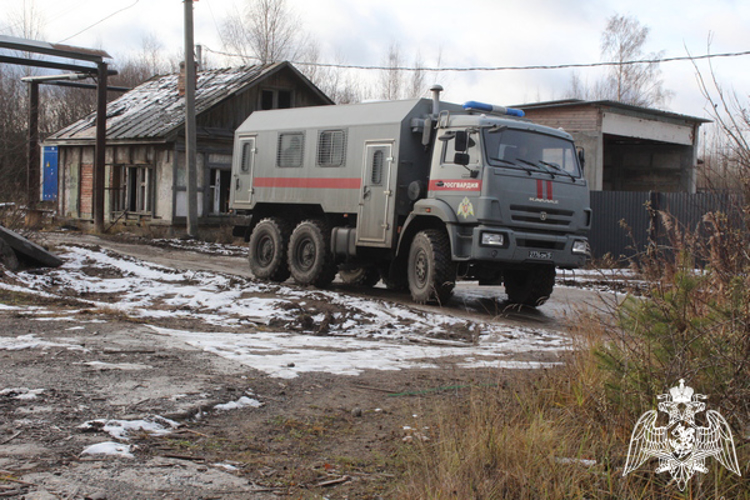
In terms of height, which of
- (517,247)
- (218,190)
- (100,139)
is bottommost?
(517,247)

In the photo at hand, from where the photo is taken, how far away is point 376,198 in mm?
13273

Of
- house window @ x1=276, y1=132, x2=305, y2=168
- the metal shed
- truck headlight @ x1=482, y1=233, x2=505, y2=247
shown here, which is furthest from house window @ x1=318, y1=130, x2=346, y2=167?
the metal shed

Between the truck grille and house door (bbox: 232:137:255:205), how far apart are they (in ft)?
19.4

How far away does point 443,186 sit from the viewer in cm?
1233

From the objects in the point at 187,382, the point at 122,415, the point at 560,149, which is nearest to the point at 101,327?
the point at 187,382

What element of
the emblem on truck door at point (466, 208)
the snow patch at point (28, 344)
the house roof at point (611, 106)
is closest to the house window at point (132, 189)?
the house roof at point (611, 106)

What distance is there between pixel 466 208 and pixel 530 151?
1.41 m

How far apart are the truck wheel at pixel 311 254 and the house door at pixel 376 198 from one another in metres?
0.94

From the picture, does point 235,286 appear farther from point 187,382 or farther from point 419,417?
point 419,417

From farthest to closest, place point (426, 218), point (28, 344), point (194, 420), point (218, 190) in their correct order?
point (218, 190), point (426, 218), point (28, 344), point (194, 420)

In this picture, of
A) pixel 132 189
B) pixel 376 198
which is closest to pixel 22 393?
pixel 376 198

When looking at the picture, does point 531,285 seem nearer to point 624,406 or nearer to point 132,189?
Answer: point 624,406

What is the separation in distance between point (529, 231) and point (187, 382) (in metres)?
7.18

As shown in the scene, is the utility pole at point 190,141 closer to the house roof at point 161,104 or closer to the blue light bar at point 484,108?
the house roof at point 161,104
